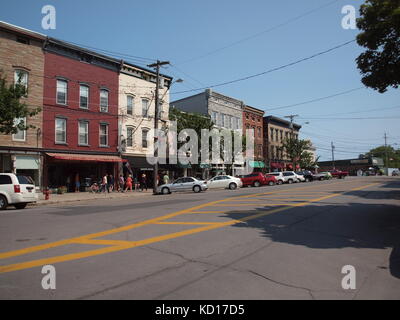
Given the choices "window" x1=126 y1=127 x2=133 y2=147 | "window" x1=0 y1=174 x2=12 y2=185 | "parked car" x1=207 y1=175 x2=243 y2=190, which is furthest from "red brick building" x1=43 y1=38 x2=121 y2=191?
"parked car" x1=207 y1=175 x2=243 y2=190

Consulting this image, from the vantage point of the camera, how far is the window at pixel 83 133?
2616cm

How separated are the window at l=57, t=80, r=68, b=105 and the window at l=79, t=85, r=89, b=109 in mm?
1337

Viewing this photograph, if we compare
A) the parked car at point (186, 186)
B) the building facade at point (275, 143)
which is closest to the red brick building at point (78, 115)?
the parked car at point (186, 186)

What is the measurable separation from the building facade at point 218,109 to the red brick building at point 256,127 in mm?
1968

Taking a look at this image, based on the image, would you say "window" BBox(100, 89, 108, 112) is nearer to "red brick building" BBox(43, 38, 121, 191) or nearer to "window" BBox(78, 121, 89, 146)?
"red brick building" BBox(43, 38, 121, 191)

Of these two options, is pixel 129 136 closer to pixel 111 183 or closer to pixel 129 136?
pixel 129 136

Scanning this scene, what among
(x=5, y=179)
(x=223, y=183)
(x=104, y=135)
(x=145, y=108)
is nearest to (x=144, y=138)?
(x=145, y=108)

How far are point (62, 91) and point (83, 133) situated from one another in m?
3.90

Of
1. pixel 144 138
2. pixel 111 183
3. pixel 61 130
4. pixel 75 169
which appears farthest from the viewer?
pixel 144 138

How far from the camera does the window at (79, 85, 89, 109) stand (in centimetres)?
2625

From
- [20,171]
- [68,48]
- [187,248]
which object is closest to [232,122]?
[68,48]

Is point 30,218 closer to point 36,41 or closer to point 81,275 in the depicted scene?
point 81,275

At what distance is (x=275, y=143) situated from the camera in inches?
2216
